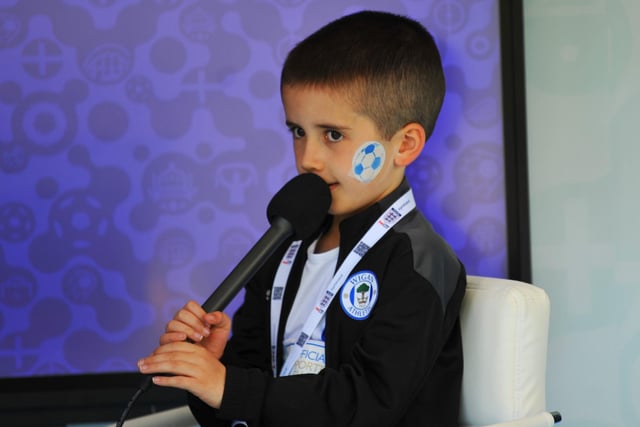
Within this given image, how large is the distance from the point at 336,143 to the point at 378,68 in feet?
0.46

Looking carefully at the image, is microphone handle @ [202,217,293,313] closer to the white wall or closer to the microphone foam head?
the microphone foam head

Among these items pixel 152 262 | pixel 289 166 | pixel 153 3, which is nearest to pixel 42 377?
pixel 152 262

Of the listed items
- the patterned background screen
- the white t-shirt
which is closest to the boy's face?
the white t-shirt

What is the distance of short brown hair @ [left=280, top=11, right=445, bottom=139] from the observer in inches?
51.4

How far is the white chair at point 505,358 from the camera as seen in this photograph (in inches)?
50.8

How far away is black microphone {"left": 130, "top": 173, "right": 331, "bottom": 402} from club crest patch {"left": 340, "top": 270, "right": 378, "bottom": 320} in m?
0.12

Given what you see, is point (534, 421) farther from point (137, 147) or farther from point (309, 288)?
point (137, 147)

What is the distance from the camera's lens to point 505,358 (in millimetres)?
1290

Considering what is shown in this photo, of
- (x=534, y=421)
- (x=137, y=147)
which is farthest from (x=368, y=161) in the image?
(x=137, y=147)

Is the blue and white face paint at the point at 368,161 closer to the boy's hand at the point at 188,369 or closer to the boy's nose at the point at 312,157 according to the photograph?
the boy's nose at the point at 312,157

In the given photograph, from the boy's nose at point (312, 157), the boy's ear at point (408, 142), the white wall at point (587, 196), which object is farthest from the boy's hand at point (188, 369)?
the white wall at point (587, 196)

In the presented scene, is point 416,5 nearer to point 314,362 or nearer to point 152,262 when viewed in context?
point 152,262

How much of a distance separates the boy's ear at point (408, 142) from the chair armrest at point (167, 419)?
56 cm

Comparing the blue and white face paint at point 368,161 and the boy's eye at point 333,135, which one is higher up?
the boy's eye at point 333,135
